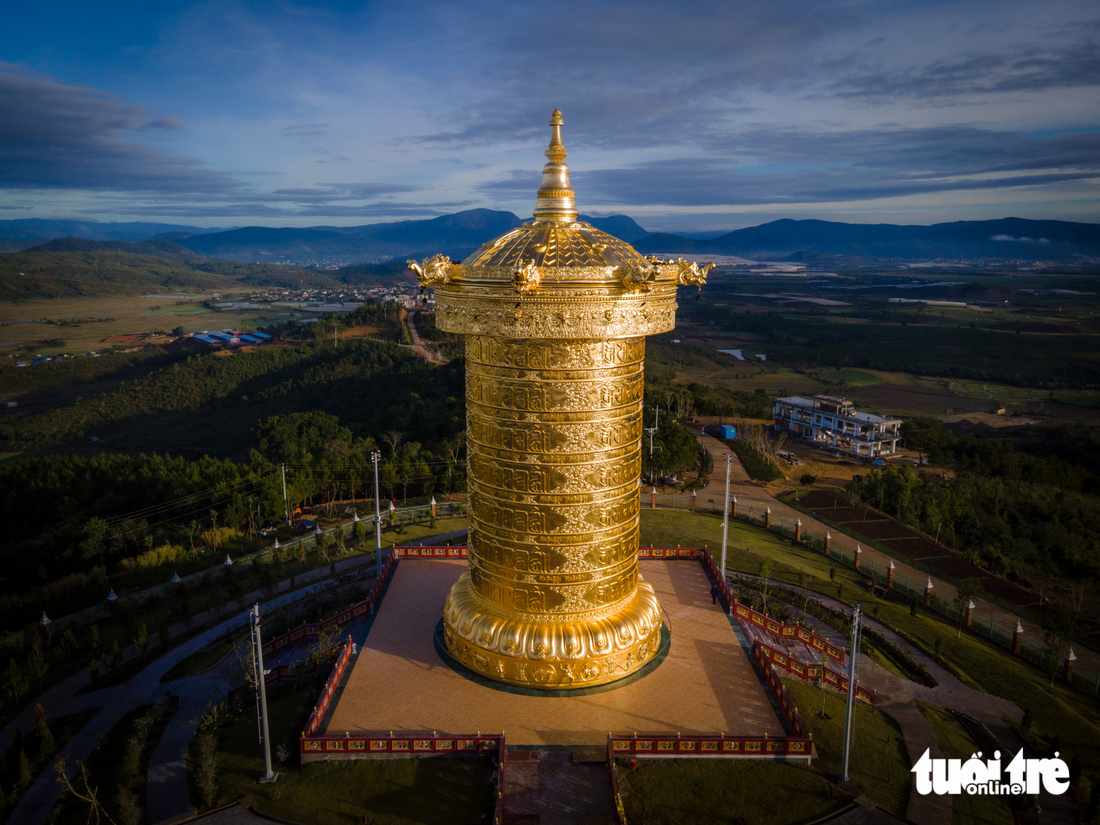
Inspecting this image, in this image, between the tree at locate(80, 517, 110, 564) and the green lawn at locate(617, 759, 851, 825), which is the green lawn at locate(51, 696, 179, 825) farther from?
the tree at locate(80, 517, 110, 564)

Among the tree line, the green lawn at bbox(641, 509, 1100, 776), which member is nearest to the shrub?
the green lawn at bbox(641, 509, 1100, 776)

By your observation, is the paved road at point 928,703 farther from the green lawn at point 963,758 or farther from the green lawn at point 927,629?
the green lawn at point 927,629

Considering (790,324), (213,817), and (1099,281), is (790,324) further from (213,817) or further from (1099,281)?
(213,817)

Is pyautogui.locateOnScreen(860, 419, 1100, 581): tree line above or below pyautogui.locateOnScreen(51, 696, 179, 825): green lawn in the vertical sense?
below

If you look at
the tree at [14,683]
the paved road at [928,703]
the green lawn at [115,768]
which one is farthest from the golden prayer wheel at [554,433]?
the tree at [14,683]

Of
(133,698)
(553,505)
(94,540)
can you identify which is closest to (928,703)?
(553,505)

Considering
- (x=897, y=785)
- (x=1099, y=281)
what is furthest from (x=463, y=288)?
(x=1099, y=281)

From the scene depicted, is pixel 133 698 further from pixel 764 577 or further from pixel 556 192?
pixel 764 577
